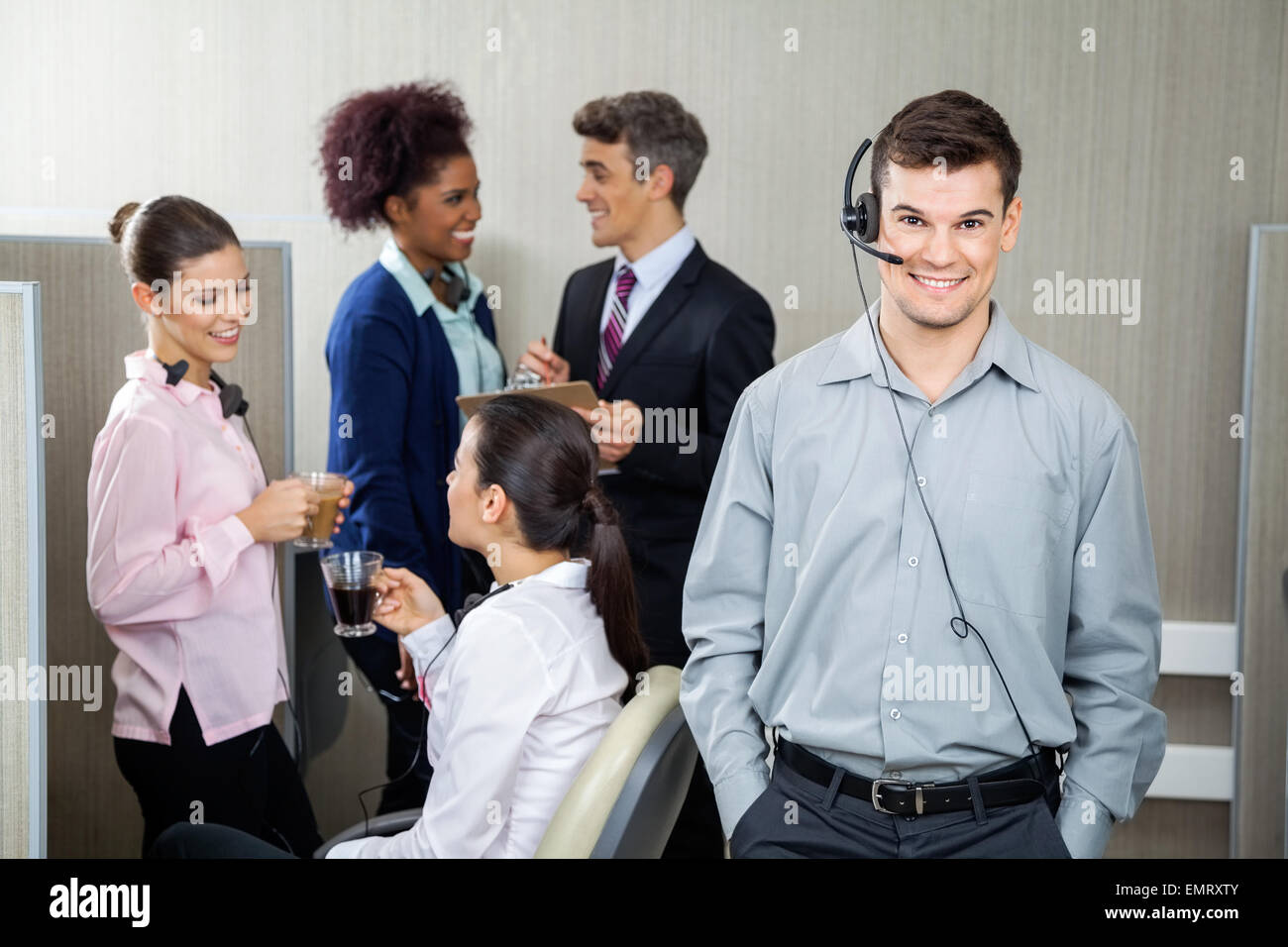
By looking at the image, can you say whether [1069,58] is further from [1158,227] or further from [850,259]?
[850,259]

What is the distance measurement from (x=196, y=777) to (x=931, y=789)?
126 cm

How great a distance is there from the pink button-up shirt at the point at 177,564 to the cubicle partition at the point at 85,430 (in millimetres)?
279

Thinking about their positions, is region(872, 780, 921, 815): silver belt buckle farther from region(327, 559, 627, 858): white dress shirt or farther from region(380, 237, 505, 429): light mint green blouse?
region(380, 237, 505, 429): light mint green blouse

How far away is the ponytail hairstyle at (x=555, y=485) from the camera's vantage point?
1741 mm

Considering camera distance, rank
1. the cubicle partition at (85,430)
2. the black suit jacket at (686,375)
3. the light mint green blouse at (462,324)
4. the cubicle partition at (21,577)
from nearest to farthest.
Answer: the cubicle partition at (21,577)
the cubicle partition at (85,430)
the black suit jacket at (686,375)
the light mint green blouse at (462,324)

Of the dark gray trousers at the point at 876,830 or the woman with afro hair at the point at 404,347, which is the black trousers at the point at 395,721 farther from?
the dark gray trousers at the point at 876,830

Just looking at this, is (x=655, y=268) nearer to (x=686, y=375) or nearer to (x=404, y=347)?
(x=686, y=375)

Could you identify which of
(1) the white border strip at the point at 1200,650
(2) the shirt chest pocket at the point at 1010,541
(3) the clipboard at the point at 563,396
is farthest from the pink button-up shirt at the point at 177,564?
(1) the white border strip at the point at 1200,650

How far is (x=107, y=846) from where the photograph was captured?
98.3 inches

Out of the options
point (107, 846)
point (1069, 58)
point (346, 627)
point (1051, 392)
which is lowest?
point (107, 846)

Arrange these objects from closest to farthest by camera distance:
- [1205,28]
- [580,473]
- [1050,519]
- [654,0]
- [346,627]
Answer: [1050,519], [580,473], [346,627], [1205,28], [654,0]

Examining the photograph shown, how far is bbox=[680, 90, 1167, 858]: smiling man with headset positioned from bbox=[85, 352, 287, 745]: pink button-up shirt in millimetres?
931
